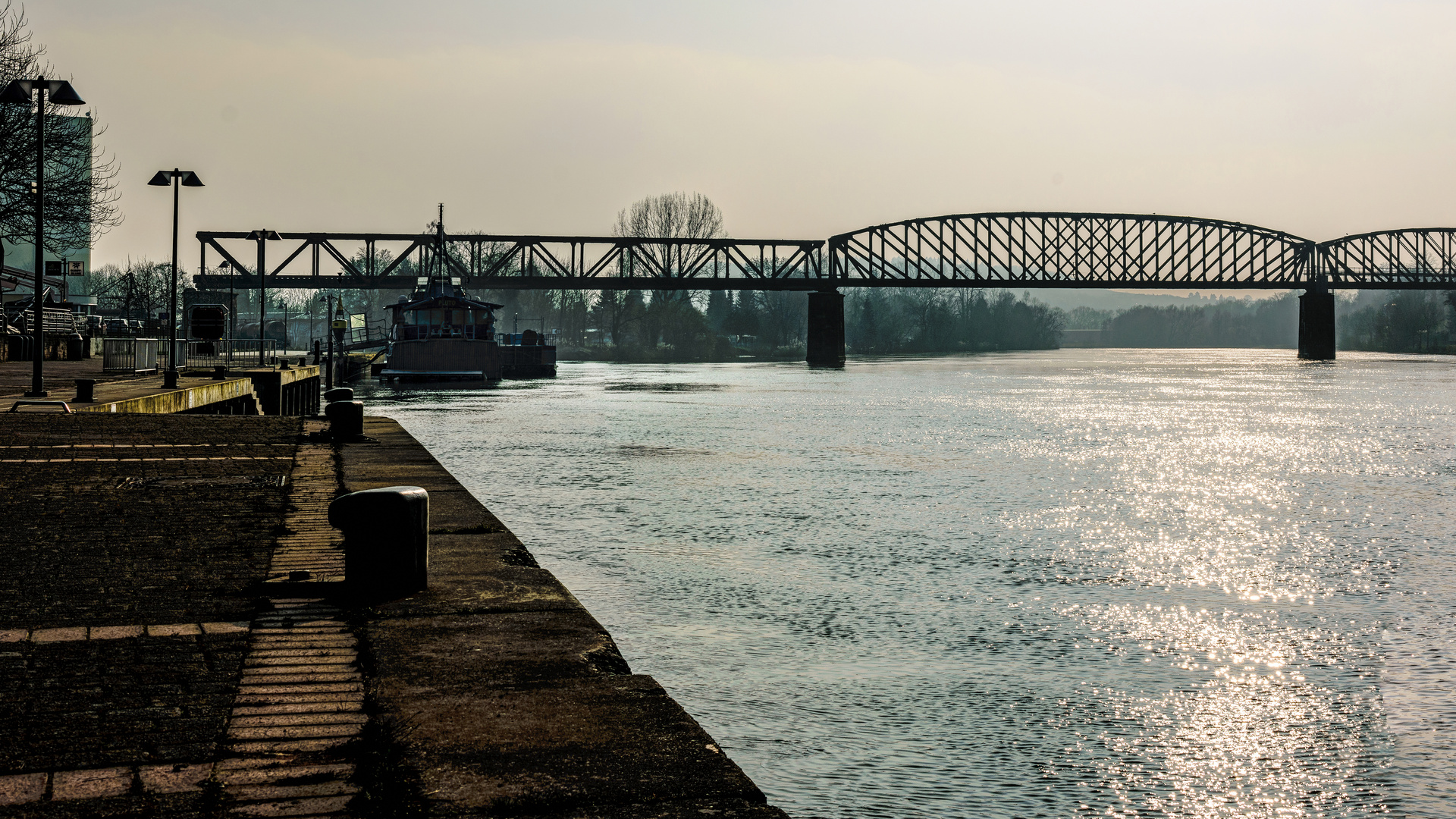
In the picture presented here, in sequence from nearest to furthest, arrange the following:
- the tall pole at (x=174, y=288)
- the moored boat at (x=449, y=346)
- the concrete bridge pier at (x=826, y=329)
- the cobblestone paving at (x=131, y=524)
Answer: the cobblestone paving at (x=131, y=524) → the tall pole at (x=174, y=288) → the moored boat at (x=449, y=346) → the concrete bridge pier at (x=826, y=329)

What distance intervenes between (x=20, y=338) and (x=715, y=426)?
2699 centimetres

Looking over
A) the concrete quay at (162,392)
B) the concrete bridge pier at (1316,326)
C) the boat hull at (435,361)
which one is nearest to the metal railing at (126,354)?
the concrete quay at (162,392)

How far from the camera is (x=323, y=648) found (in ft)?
21.5

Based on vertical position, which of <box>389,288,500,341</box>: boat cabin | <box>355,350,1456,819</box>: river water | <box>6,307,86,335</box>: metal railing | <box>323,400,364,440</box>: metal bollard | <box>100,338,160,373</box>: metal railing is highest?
<box>389,288,500,341</box>: boat cabin

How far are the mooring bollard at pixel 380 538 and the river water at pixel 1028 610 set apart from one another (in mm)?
2044

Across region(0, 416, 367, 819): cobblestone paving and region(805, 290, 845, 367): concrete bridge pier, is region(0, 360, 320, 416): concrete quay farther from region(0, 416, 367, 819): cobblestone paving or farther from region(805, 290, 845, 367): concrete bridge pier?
region(805, 290, 845, 367): concrete bridge pier

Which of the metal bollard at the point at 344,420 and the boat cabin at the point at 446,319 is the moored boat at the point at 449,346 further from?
the metal bollard at the point at 344,420

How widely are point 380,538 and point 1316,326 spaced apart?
15993cm

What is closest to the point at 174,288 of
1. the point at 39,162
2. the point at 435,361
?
the point at 39,162

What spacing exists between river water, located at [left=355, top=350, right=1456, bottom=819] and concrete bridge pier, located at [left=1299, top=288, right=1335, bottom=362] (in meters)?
129

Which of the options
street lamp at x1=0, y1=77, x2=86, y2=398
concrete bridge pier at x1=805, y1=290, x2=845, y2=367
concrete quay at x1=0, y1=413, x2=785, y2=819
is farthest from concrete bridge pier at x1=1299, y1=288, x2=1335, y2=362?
concrete quay at x1=0, y1=413, x2=785, y2=819

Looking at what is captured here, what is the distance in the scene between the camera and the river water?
7.26m

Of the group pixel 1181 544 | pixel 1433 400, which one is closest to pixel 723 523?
pixel 1181 544

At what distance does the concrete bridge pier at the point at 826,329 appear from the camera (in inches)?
4892
